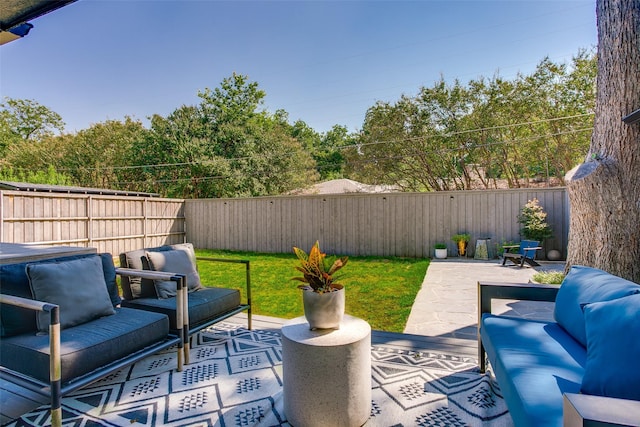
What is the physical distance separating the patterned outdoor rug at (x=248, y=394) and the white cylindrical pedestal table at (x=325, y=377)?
0.67ft

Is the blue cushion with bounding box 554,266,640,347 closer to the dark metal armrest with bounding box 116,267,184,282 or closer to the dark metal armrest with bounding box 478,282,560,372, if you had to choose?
the dark metal armrest with bounding box 478,282,560,372

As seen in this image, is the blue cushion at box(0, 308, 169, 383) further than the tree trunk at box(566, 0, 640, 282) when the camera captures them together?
No

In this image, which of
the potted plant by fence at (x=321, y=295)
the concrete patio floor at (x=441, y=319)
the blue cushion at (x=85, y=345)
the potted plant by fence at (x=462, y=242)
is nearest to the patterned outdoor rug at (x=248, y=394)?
the concrete patio floor at (x=441, y=319)

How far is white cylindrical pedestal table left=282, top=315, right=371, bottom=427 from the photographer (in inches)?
66.6

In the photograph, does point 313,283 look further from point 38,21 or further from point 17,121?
point 17,121

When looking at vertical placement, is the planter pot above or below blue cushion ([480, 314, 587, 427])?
above

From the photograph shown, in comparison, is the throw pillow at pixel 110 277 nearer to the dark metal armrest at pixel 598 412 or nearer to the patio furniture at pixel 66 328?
the patio furniture at pixel 66 328

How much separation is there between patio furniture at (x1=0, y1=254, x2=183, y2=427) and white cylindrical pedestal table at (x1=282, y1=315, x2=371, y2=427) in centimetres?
105

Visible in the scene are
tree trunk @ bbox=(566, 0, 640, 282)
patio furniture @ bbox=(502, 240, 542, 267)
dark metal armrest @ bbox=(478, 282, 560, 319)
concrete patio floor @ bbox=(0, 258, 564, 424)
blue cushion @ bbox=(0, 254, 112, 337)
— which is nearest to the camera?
blue cushion @ bbox=(0, 254, 112, 337)

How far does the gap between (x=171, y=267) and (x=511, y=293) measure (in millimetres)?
2663

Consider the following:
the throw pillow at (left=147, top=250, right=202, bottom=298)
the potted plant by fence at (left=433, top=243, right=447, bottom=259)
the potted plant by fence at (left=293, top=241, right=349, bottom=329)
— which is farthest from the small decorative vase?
the potted plant by fence at (left=293, top=241, right=349, bottom=329)

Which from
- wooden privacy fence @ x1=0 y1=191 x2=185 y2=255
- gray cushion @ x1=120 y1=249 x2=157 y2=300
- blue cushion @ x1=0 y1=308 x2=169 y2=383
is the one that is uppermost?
wooden privacy fence @ x1=0 y1=191 x2=185 y2=255

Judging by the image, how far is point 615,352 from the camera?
1.22 metres

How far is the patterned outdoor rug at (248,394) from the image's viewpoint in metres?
1.89
